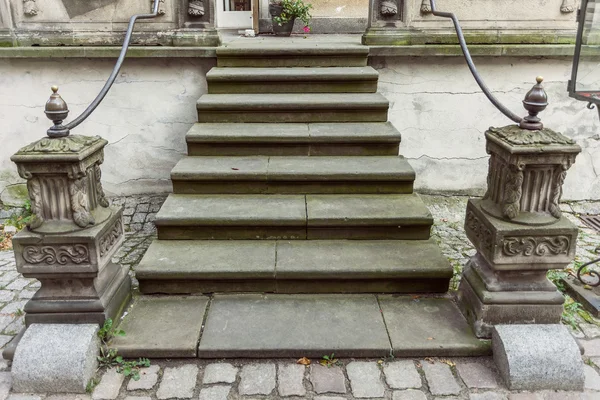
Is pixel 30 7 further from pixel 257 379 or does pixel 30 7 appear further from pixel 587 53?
pixel 587 53

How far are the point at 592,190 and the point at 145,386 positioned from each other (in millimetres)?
4709

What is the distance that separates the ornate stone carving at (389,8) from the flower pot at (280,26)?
3234mm

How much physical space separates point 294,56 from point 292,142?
1223 mm

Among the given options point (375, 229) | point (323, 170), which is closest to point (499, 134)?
point (375, 229)

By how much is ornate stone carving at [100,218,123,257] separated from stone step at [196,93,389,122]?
1.69m

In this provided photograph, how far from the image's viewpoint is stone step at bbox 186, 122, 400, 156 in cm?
409

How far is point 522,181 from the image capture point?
2582mm

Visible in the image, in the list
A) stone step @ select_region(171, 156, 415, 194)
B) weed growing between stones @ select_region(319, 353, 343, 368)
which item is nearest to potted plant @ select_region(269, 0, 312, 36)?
stone step @ select_region(171, 156, 415, 194)

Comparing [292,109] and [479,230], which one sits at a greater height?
[292,109]

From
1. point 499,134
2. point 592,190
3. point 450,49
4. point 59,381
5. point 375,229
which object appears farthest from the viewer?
point 592,190

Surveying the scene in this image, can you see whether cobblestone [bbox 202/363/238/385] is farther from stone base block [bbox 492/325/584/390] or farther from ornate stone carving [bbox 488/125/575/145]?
ornate stone carving [bbox 488/125/575/145]

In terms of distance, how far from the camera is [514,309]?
2727 mm

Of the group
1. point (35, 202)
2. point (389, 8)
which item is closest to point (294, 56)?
point (389, 8)

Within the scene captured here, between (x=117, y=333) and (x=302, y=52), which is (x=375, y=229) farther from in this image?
(x=302, y=52)
